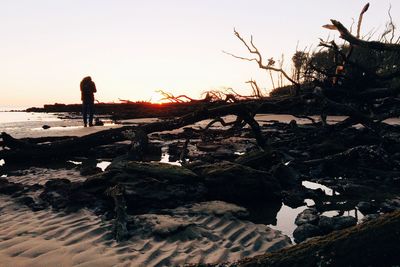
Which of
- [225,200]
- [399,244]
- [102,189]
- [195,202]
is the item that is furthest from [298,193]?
[399,244]

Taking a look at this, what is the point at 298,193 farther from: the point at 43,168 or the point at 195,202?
the point at 43,168

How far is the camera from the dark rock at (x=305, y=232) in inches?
158

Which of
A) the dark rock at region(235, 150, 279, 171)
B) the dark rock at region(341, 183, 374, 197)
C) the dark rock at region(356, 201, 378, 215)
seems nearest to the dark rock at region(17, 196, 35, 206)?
the dark rock at region(235, 150, 279, 171)

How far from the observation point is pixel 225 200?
539cm

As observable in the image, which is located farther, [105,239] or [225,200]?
[225,200]

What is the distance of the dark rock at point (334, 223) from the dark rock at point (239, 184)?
1.43m

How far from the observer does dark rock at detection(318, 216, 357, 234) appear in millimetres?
4059

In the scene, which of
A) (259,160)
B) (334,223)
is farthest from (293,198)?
(259,160)

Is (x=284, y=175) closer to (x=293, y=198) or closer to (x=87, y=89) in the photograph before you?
(x=293, y=198)

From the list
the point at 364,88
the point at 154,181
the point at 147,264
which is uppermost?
the point at 364,88

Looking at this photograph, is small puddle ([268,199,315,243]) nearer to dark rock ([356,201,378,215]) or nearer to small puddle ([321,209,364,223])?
small puddle ([321,209,364,223])

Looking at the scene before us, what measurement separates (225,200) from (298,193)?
1188 mm

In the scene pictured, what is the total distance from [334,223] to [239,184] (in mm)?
1676

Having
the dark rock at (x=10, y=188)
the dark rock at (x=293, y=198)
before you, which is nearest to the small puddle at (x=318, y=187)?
the dark rock at (x=293, y=198)
